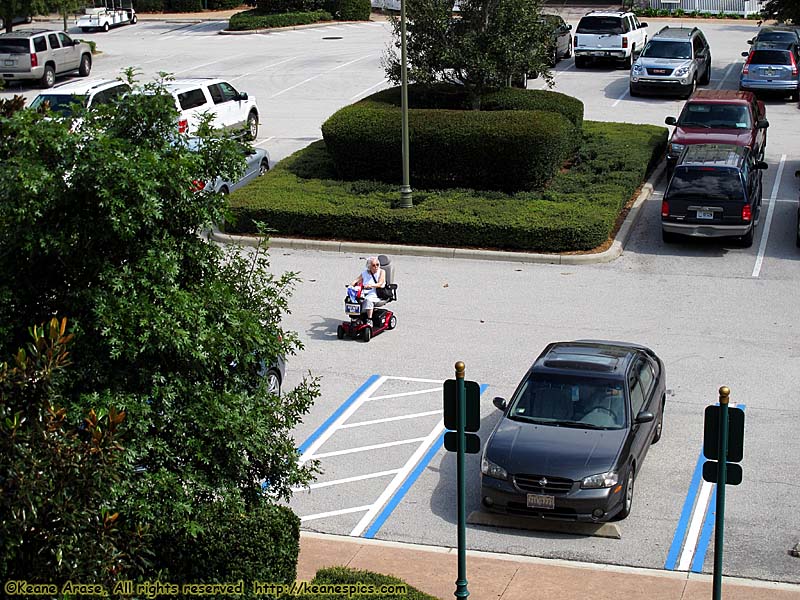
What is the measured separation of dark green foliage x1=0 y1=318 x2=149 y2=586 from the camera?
5.81m

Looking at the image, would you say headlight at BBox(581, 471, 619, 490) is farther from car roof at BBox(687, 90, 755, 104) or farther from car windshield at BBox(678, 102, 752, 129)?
car roof at BBox(687, 90, 755, 104)

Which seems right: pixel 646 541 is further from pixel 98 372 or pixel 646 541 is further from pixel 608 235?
pixel 608 235

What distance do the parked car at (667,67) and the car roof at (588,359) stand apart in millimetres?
22859

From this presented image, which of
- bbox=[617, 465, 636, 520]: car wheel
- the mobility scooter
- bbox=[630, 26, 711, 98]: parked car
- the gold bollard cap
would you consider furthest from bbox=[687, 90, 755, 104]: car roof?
the gold bollard cap

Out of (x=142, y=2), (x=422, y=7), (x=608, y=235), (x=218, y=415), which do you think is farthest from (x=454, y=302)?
(x=142, y=2)

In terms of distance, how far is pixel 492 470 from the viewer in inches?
455

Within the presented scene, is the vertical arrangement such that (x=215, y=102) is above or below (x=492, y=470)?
above

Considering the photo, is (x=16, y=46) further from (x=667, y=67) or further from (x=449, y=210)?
(x=449, y=210)

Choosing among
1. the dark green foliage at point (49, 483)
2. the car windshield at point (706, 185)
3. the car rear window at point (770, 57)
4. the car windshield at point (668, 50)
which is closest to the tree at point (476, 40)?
the car windshield at point (706, 185)

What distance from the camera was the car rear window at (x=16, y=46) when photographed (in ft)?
121

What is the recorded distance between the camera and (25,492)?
5727 mm

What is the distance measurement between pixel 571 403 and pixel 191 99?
56.9ft

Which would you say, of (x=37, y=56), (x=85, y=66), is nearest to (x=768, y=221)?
(x=37, y=56)

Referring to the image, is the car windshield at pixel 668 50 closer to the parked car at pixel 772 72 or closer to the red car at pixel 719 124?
the parked car at pixel 772 72
